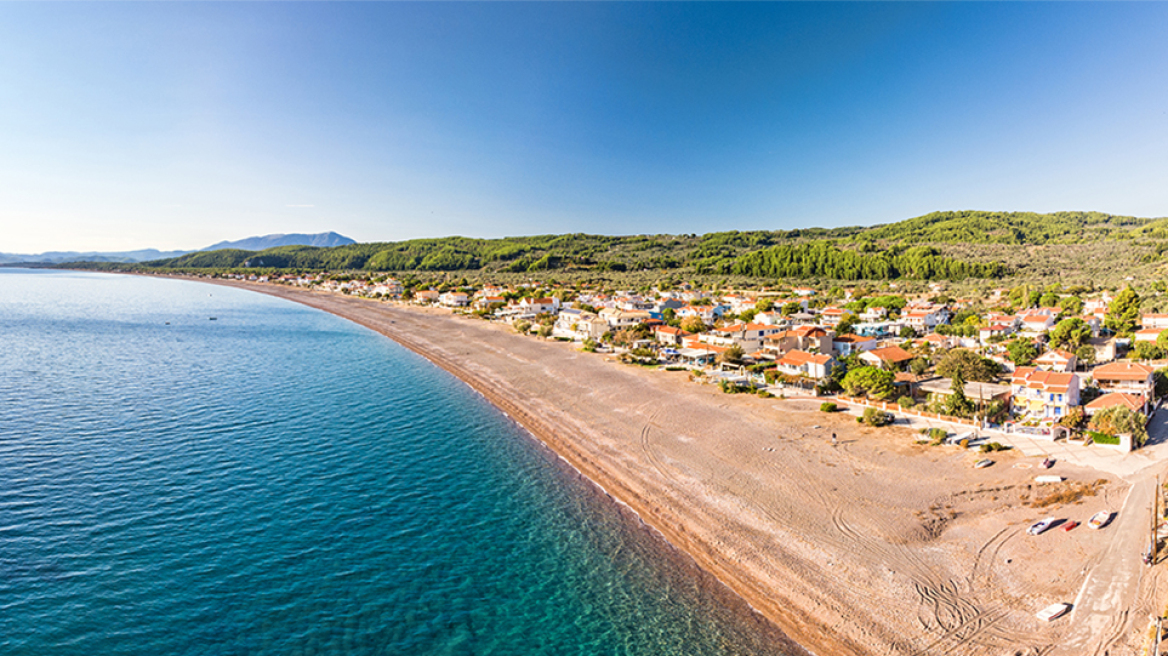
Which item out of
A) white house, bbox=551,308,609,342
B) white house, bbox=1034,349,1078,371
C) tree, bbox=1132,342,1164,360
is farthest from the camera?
white house, bbox=551,308,609,342

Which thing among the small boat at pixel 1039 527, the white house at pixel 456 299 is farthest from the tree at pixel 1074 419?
the white house at pixel 456 299

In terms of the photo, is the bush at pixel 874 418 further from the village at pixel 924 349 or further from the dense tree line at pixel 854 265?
the dense tree line at pixel 854 265

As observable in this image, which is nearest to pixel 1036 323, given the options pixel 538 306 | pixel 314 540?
pixel 538 306

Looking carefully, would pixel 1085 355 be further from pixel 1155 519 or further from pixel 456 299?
pixel 456 299

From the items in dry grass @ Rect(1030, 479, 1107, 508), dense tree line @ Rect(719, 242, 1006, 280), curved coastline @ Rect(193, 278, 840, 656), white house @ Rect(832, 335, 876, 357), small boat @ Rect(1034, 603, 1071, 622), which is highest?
dense tree line @ Rect(719, 242, 1006, 280)

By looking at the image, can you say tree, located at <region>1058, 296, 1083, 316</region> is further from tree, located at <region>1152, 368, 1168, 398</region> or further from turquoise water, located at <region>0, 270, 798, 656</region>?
turquoise water, located at <region>0, 270, 798, 656</region>

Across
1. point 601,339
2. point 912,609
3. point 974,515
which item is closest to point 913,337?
point 601,339

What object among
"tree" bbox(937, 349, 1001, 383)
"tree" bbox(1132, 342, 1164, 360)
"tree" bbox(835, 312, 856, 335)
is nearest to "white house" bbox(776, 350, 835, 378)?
"tree" bbox(937, 349, 1001, 383)
